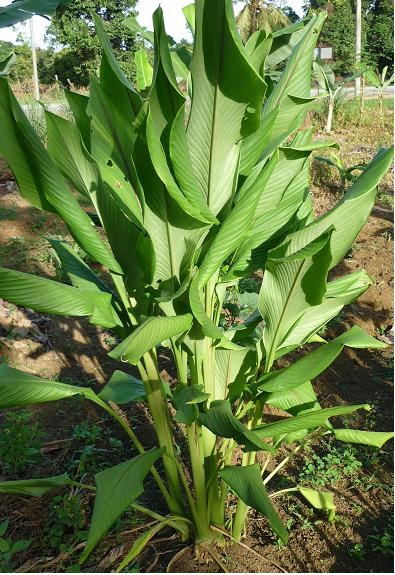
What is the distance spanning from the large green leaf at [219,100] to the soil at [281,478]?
1228 millimetres

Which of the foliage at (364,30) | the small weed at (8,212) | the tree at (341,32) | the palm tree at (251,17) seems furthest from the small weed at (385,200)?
the tree at (341,32)

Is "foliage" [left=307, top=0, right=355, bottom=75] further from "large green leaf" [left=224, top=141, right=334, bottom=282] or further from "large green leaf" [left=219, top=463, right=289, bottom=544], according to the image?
"large green leaf" [left=219, top=463, right=289, bottom=544]

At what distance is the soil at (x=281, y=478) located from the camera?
6.27 ft

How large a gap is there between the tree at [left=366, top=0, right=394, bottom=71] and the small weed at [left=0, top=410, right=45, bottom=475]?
69.8 feet

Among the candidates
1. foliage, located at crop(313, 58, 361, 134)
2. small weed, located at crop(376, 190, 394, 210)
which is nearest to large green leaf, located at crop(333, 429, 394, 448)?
small weed, located at crop(376, 190, 394, 210)

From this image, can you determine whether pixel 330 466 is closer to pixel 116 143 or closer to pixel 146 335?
pixel 146 335

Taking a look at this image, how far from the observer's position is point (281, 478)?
2332 millimetres

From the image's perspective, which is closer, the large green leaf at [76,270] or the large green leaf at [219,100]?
the large green leaf at [219,100]

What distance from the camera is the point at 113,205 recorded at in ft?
5.02

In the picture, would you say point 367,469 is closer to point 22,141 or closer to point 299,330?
point 299,330

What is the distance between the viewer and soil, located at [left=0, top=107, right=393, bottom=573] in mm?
1910

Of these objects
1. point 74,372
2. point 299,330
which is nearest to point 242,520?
point 299,330

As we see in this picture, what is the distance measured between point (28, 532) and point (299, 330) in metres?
1.28

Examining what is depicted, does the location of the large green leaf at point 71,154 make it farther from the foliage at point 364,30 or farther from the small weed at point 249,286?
the foliage at point 364,30
